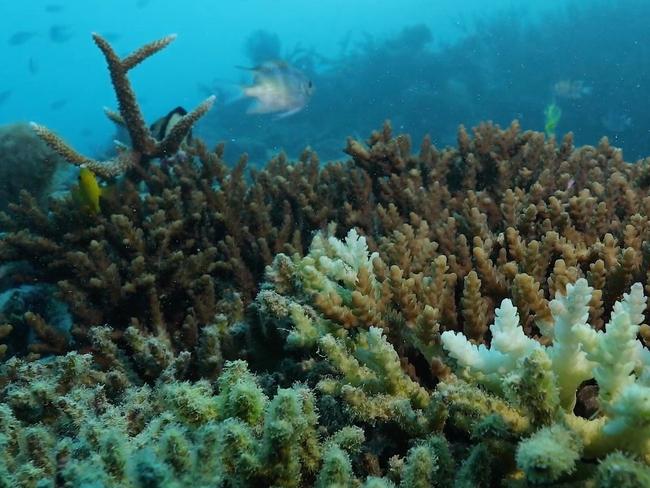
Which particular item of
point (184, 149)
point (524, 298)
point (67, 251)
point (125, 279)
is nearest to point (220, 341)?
point (125, 279)

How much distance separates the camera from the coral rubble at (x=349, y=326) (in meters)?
1.37

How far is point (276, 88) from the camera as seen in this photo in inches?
248

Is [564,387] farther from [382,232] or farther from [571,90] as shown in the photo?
[571,90]

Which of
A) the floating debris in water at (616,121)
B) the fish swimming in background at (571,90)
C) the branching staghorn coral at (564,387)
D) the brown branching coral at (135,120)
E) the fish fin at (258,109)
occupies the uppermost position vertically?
the fish swimming in background at (571,90)

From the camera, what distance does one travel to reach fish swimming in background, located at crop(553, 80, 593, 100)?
17938 mm

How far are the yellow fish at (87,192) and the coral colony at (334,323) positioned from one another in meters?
0.08

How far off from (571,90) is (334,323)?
62.2 ft

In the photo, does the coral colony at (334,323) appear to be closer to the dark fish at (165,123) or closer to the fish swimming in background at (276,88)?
the dark fish at (165,123)

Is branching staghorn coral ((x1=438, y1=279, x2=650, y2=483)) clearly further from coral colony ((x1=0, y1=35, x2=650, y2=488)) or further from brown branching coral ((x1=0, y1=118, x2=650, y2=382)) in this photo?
brown branching coral ((x1=0, y1=118, x2=650, y2=382))

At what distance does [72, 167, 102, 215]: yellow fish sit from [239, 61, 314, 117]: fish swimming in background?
279cm

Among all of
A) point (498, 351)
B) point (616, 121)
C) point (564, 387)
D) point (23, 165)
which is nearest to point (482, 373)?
point (498, 351)

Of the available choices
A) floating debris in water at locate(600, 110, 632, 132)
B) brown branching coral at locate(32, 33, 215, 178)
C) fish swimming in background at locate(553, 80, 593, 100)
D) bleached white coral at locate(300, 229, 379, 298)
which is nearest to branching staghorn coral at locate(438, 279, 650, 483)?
bleached white coral at locate(300, 229, 379, 298)

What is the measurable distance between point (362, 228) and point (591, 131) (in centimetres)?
1590

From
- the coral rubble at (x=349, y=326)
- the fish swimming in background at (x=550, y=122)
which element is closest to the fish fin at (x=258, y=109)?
the coral rubble at (x=349, y=326)
